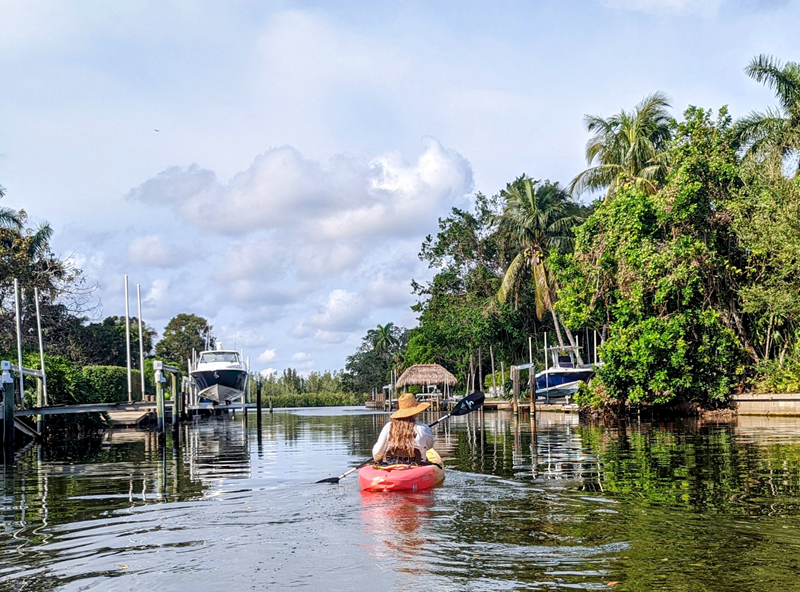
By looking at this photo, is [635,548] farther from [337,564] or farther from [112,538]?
[112,538]

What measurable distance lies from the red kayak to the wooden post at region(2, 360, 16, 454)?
600 inches

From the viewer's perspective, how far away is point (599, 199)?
48438 millimetres

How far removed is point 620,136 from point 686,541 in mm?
34864

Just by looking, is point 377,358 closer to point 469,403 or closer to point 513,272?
point 513,272

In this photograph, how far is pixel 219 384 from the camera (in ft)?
142

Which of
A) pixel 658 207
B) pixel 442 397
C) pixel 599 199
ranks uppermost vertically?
pixel 599 199

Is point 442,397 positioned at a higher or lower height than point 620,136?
lower

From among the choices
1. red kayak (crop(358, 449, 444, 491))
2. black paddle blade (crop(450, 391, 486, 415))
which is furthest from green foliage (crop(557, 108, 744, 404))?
red kayak (crop(358, 449, 444, 491))

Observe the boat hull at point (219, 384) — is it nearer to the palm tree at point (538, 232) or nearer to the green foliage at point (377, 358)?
the palm tree at point (538, 232)

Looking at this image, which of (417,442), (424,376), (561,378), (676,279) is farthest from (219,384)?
A: (417,442)

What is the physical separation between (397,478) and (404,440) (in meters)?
0.97

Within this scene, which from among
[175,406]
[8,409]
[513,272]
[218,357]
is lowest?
[175,406]

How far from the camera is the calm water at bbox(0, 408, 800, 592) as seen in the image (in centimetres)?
674

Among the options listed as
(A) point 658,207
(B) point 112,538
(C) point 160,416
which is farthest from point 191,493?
(A) point 658,207
